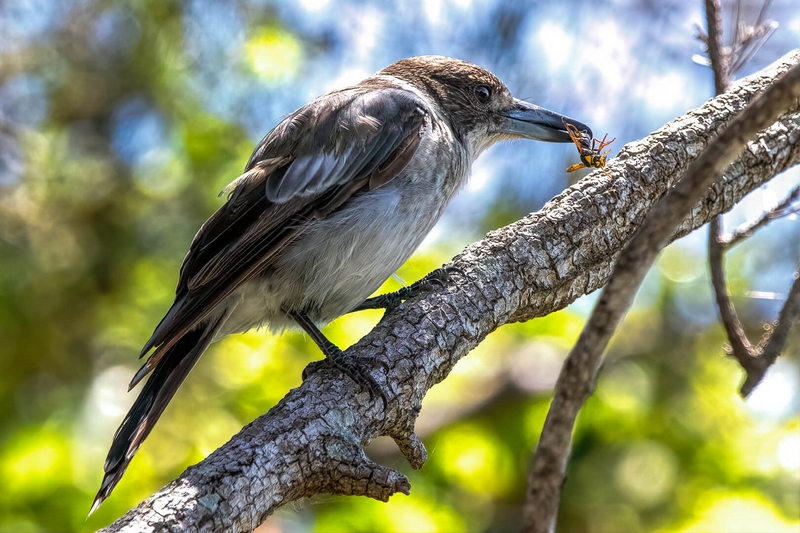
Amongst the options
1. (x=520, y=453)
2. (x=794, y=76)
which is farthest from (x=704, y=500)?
(x=794, y=76)

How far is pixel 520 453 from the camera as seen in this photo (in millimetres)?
3682

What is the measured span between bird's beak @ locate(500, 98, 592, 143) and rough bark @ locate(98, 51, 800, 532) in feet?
2.82

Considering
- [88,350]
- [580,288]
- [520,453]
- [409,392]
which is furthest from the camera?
[88,350]

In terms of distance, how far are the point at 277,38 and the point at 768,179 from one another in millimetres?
2964

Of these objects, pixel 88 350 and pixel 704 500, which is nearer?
pixel 704 500

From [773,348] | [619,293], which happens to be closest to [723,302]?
[773,348]

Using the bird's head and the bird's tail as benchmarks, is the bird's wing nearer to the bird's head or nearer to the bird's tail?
the bird's tail

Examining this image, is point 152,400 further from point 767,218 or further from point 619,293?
point 767,218

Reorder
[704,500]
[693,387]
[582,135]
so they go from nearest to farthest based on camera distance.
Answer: [704,500] → [582,135] → [693,387]

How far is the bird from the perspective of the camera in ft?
9.21

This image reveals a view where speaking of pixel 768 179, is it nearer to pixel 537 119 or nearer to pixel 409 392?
pixel 537 119

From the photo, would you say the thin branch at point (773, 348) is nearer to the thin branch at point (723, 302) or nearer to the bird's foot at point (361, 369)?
the thin branch at point (723, 302)

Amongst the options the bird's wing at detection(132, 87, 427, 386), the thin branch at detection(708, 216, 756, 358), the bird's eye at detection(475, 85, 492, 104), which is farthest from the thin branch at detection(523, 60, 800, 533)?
the bird's eye at detection(475, 85, 492, 104)

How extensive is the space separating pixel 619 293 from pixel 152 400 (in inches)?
78.2
